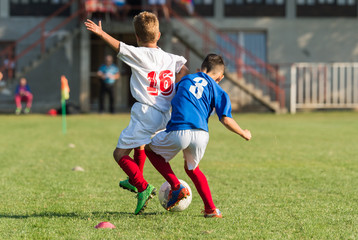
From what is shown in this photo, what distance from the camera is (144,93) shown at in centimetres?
502

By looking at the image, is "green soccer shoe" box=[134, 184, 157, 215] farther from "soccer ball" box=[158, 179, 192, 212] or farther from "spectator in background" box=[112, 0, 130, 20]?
"spectator in background" box=[112, 0, 130, 20]

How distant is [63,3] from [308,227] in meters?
23.5

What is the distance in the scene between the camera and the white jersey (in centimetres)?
499

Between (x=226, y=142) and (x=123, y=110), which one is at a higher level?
(x=226, y=142)

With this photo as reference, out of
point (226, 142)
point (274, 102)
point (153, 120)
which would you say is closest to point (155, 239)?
point (153, 120)

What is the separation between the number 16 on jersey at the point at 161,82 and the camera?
503cm

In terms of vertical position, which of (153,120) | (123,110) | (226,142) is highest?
(153,120)

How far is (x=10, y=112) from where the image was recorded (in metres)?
24.1

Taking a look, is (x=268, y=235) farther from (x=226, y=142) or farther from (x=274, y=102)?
(x=274, y=102)

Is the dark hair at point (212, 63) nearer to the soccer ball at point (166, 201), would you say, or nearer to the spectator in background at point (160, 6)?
the soccer ball at point (166, 201)

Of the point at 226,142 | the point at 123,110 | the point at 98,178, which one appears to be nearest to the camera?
the point at 98,178

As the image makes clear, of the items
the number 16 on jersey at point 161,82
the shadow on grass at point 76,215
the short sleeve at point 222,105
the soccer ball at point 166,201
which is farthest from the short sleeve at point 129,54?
the shadow on grass at point 76,215

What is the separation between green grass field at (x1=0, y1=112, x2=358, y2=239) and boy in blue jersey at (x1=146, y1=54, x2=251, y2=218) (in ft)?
0.73

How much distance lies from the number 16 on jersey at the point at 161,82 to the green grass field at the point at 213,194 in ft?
3.34
